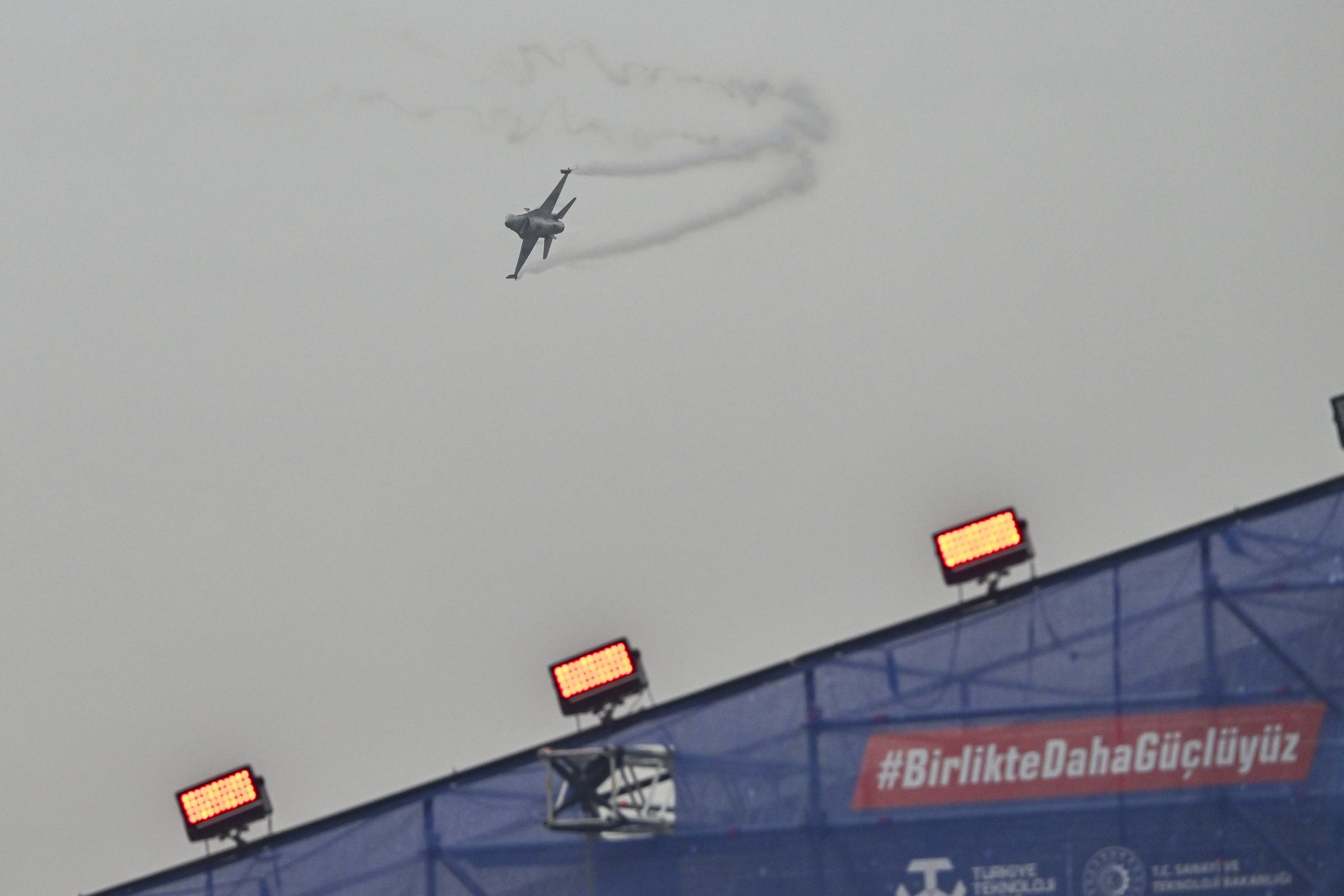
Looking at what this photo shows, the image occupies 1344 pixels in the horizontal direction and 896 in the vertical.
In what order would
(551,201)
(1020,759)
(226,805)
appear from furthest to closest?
(551,201)
(226,805)
(1020,759)

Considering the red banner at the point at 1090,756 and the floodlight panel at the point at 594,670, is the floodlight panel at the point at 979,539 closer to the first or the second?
the red banner at the point at 1090,756

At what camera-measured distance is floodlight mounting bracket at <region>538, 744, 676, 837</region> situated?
914 inches

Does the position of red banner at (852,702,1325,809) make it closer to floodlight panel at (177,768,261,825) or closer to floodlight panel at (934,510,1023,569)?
floodlight panel at (934,510,1023,569)

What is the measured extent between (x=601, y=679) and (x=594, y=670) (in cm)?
16

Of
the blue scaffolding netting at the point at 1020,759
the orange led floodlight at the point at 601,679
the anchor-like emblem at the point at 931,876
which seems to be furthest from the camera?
the orange led floodlight at the point at 601,679

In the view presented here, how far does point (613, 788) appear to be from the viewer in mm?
23188

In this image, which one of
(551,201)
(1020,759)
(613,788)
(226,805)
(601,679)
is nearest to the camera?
(1020,759)

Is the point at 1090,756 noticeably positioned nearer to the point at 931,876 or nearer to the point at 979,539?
the point at 931,876

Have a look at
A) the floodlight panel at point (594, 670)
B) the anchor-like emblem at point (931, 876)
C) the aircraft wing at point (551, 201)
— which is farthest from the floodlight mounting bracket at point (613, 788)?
the aircraft wing at point (551, 201)

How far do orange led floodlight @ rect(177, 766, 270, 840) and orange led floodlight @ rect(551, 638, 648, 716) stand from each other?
189 inches

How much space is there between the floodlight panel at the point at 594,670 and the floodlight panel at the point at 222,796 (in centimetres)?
482

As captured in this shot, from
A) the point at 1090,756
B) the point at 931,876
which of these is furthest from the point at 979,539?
the point at 931,876

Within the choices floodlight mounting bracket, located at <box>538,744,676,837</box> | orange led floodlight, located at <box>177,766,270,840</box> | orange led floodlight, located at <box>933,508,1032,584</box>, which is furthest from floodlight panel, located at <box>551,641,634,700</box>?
orange led floodlight, located at <box>177,766,270,840</box>

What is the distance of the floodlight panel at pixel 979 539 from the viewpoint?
910 inches
